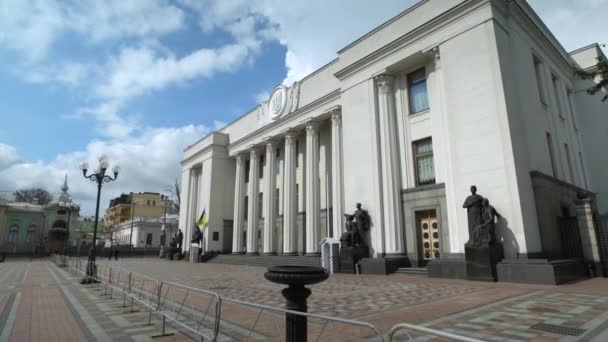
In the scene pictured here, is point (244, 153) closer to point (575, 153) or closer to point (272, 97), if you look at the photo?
point (272, 97)

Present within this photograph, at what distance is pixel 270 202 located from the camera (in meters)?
26.9

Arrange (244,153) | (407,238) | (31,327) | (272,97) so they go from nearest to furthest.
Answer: (31,327) → (407,238) → (272,97) → (244,153)

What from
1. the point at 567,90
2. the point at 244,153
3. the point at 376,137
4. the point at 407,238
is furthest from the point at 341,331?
the point at 244,153

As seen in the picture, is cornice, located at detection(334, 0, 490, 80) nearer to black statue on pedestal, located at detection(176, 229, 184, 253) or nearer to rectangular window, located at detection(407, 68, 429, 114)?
rectangular window, located at detection(407, 68, 429, 114)

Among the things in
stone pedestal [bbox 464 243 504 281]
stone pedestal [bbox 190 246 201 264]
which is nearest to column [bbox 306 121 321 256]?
stone pedestal [bbox 464 243 504 281]

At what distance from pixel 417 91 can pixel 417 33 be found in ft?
9.19

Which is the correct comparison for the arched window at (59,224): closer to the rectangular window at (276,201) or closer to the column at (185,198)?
the column at (185,198)

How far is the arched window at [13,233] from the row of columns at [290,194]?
1946 inches

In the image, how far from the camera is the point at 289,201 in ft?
80.9

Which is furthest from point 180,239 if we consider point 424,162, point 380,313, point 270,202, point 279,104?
point 380,313

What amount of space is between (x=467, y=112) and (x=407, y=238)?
637cm

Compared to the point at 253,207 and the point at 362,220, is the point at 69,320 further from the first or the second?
the point at 253,207

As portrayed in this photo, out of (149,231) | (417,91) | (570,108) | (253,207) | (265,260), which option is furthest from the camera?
(149,231)

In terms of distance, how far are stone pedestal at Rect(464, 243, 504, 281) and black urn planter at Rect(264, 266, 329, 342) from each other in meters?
9.99
